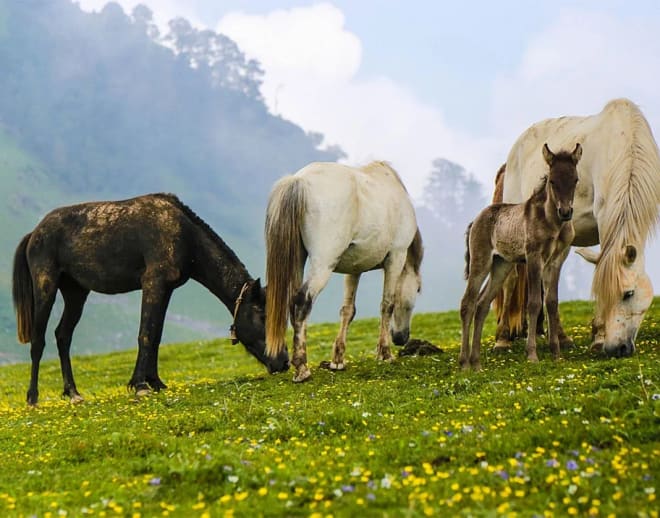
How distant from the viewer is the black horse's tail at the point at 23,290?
50.0 ft

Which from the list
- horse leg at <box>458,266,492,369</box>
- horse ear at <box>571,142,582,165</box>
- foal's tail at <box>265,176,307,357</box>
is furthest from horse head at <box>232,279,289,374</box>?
horse ear at <box>571,142,582,165</box>

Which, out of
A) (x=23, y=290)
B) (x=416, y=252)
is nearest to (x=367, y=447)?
(x=416, y=252)

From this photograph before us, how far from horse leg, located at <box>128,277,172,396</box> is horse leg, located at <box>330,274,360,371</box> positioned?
319 cm

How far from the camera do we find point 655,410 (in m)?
7.52

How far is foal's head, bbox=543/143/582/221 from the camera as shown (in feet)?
36.6

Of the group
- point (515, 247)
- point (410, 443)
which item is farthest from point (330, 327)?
point (410, 443)

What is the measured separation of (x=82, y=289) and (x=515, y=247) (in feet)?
27.6

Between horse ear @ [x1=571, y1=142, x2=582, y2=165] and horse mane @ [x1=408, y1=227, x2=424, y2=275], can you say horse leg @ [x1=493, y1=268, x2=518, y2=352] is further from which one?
horse ear @ [x1=571, y1=142, x2=582, y2=165]

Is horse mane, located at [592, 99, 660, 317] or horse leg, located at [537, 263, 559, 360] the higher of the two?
horse mane, located at [592, 99, 660, 317]

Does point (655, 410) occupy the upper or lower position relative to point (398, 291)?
lower

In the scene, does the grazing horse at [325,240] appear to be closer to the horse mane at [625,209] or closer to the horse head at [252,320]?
→ the horse head at [252,320]

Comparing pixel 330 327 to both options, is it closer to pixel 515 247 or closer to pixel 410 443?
pixel 515 247

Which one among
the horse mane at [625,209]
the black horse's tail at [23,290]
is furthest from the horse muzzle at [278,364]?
the horse mane at [625,209]

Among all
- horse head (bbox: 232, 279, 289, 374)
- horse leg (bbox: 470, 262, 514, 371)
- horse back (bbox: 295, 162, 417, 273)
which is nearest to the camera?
horse leg (bbox: 470, 262, 514, 371)
